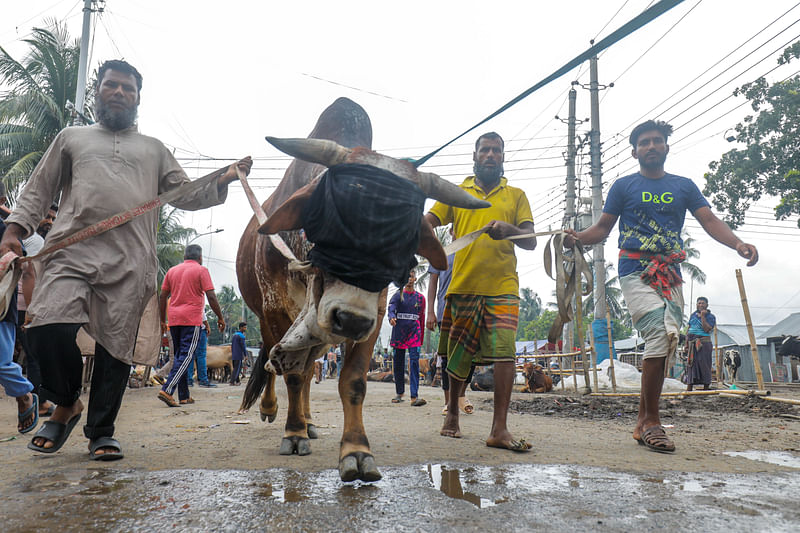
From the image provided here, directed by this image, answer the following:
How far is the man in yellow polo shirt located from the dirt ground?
0.52m

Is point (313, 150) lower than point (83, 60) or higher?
lower

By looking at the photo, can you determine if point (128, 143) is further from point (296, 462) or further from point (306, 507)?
point (306, 507)

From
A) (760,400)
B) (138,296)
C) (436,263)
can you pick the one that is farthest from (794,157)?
(138,296)

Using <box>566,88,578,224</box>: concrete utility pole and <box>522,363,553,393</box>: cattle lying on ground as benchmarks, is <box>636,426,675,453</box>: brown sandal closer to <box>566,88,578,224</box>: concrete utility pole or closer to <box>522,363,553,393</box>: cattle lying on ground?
<box>522,363,553,393</box>: cattle lying on ground

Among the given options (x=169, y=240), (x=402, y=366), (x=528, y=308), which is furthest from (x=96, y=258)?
(x=528, y=308)

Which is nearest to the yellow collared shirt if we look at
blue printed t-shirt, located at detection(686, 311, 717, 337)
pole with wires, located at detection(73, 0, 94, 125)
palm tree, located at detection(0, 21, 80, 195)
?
blue printed t-shirt, located at detection(686, 311, 717, 337)

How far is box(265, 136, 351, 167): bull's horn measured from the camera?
2.66 m

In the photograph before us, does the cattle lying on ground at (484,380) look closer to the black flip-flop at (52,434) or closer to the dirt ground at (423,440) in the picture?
the dirt ground at (423,440)

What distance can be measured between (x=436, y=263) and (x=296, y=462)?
54.4 inches

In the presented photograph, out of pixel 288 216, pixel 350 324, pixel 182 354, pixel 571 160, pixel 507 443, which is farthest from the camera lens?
pixel 571 160

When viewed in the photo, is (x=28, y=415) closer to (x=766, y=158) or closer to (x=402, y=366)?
(x=402, y=366)

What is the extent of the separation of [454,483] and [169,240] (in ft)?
94.6

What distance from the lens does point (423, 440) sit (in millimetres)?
3947

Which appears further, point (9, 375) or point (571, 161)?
point (571, 161)
